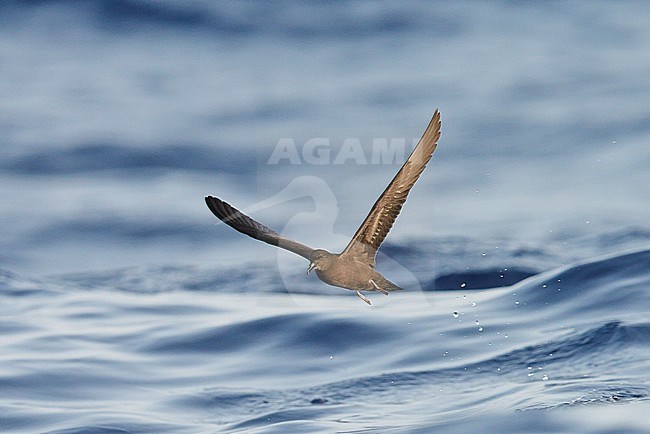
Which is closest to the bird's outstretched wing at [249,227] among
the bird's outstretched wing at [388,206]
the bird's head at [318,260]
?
the bird's head at [318,260]

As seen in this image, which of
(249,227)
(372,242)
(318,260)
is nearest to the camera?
(372,242)

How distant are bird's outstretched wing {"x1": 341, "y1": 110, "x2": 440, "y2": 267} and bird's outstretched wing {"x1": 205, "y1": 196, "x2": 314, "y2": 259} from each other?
336 millimetres

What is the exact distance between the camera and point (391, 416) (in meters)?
9.19

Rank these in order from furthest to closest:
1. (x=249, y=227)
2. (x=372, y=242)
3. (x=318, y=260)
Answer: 1. (x=249, y=227)
2. (x=318, y=260)
3. (x=372, y=242)

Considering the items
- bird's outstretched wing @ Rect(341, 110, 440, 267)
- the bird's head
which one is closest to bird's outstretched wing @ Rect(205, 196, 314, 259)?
the bird's head

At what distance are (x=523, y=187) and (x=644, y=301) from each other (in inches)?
171

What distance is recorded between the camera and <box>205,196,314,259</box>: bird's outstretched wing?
5.26m

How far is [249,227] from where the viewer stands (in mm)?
5418

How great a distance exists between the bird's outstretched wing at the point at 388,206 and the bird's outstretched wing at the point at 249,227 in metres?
0.34

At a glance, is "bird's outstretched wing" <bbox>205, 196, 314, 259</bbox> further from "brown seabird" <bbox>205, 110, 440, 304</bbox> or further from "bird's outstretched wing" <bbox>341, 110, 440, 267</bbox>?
"bird's outstretched wing" <bbox>341, 110, 440, 267</bbox>

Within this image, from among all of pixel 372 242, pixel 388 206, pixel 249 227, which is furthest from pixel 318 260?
pixel 249 227

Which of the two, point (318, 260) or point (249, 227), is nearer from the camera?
point (318, 260)

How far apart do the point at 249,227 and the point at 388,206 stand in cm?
84

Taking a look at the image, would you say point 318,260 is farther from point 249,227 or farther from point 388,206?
point 249,227
